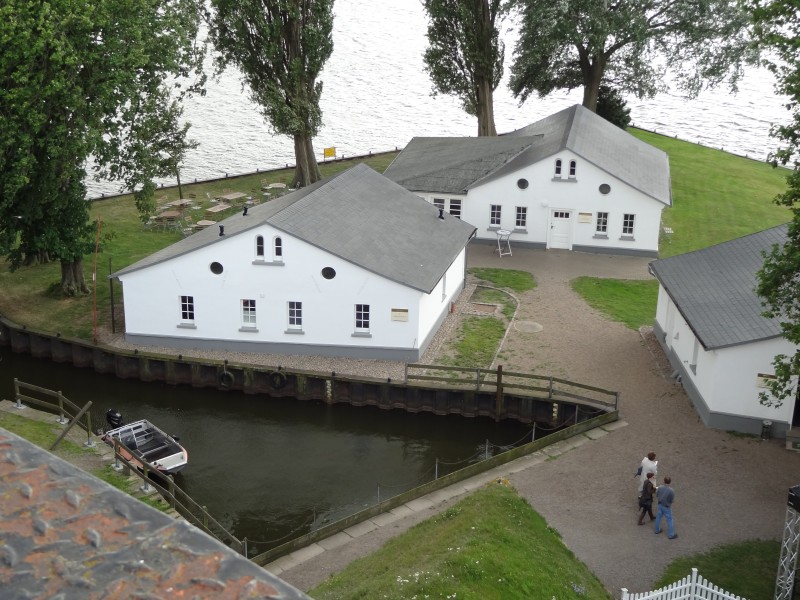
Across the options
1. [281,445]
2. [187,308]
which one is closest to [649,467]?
[281,445]

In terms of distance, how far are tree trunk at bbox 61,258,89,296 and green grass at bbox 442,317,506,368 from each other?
1804 cm

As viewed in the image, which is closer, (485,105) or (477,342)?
(477,342)

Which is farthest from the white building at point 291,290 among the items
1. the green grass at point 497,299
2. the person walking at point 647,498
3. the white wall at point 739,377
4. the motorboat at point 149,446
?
the person walking at point 647,498

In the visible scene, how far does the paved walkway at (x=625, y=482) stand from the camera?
2467 cm

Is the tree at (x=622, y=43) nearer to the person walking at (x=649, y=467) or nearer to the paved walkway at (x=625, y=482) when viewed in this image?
the paved walkway at (x=625, y=482)

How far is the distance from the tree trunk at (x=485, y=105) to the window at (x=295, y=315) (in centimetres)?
3366

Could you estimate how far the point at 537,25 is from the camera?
63094 millimetres

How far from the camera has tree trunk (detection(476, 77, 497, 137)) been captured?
66312 mm

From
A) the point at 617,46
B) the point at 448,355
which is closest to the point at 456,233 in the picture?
the point at 448,355

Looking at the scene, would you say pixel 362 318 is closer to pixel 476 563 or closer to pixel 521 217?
pixel 521 217

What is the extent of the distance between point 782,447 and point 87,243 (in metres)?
29.4

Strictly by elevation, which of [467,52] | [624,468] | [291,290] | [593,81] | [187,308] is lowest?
[624,468]

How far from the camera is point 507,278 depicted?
4703 cm

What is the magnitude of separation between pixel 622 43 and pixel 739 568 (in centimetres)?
4957
